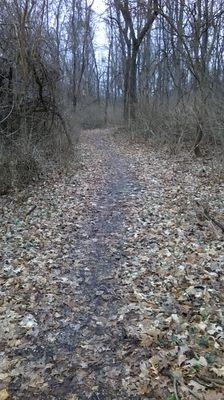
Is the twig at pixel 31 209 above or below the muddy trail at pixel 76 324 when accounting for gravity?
above

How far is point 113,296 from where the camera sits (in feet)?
16.0

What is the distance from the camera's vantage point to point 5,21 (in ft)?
35.5

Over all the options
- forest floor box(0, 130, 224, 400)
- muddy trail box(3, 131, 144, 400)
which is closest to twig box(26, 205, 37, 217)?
forest floor box(0, 130, 224, 400)

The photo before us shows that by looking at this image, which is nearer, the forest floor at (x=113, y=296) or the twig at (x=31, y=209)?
the forest floor at (x=113, y=296)

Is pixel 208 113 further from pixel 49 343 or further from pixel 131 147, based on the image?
pixel 49 343

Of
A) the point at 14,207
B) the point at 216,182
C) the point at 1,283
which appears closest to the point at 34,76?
the point at 14,207

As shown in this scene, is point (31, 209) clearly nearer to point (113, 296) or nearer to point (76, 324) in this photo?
point (113, 296)

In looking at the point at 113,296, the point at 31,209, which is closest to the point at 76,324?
the point at 113,296

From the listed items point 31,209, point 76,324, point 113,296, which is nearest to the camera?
point 76,324

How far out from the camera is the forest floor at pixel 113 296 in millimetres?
3475

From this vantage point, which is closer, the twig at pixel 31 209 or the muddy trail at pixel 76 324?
the muddy trail at pixel 76 324

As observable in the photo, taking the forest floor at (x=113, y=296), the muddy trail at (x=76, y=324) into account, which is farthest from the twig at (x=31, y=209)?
the muddy trail at (x=76, y=324)

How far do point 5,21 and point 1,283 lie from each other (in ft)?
27.9

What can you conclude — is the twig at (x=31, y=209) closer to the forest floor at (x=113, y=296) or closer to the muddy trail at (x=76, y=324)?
the forest floor at (x=113, y=296)
